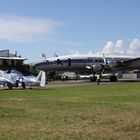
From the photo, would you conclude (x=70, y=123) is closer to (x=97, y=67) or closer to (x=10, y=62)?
(x=97, y=67)

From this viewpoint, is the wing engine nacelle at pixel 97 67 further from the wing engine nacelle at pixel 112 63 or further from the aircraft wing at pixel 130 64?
the aircraft wing at pixel 130 64

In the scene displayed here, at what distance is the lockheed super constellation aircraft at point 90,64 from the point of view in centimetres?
6875

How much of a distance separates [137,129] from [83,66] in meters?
56.5

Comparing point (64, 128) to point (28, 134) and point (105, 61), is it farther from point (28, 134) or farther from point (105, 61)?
point (105, 61)

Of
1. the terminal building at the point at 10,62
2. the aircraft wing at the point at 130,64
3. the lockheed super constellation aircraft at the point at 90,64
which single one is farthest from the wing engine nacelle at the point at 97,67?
the terminal building at the point at 10,62

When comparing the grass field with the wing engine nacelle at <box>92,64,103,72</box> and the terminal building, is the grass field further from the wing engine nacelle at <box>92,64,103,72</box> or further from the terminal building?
the terminal building

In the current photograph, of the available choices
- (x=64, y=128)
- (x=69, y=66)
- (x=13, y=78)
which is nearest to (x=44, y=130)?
(x=64, y=128)

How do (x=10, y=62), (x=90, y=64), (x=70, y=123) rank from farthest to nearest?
(x=10, y=62) < (x=90, y=64) < (x=70, y=123)

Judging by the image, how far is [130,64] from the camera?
7119 centimetres

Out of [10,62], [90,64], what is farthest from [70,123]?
[10,62]

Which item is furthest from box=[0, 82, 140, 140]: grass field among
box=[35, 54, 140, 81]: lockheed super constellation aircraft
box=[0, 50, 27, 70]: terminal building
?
box=[0, 50, 27, 70]: terminal building

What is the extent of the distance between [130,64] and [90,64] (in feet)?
22.0

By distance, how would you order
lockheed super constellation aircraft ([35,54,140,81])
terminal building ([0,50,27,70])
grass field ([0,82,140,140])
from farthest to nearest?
terminal building ([0,50,27,70]) < lockheed super constellation aircraft ([35,54,140,81]) < grass field ([0,82,140,140])

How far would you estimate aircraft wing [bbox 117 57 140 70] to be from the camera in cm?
7026
